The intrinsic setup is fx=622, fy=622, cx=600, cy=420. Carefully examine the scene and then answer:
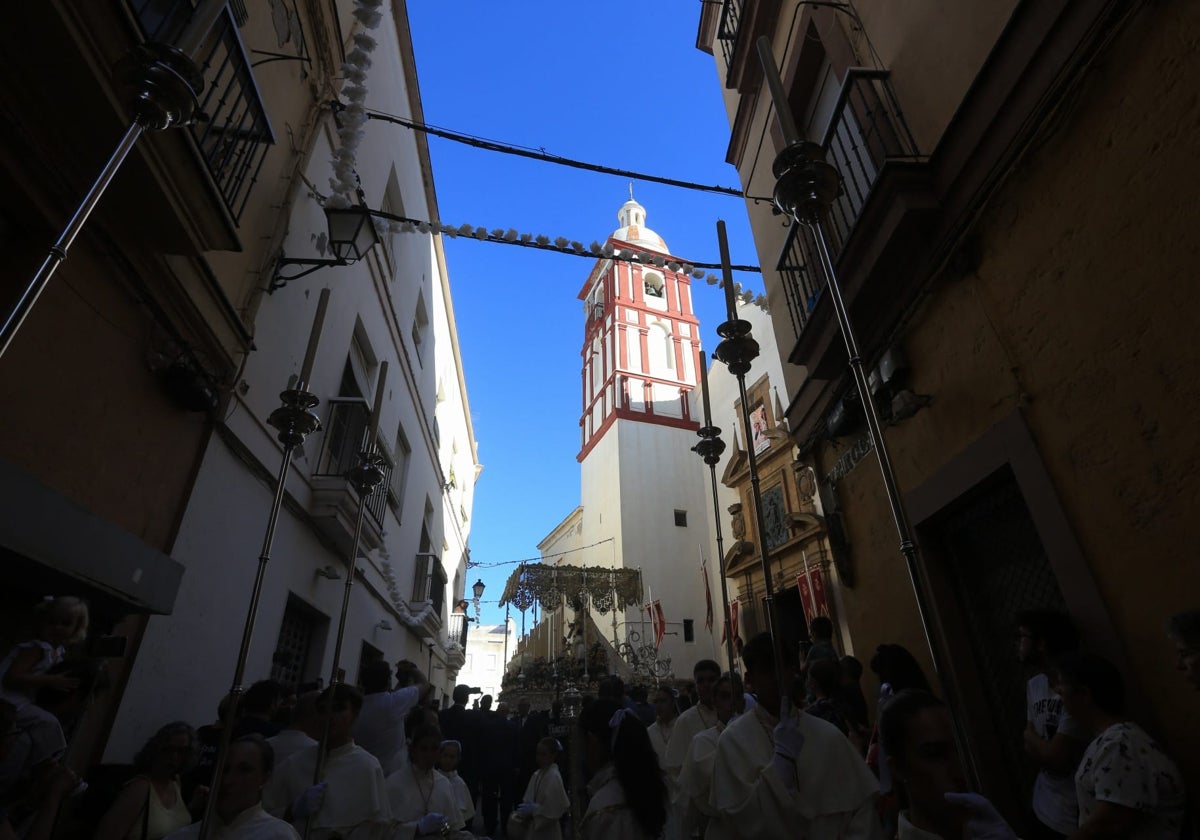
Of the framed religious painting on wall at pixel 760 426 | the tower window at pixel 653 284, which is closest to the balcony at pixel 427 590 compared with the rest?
the framed religious painting on wall at pixel 760 426

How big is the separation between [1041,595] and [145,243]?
203 inches

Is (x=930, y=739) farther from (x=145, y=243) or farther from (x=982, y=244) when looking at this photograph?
(x=145, y=243)

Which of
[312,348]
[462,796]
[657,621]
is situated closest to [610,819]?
[462,796]

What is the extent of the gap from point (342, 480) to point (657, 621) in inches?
493

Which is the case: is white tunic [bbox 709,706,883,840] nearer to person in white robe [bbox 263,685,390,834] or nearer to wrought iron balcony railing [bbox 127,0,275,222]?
person in white robe [bbox 263,685,390,834]

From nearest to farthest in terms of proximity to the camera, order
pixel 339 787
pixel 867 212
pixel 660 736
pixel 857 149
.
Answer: pixel 339 787
pixel 867 212
pixel 857 149
pixel 660 736

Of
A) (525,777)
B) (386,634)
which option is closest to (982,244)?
(525,777)

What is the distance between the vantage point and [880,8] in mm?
4590

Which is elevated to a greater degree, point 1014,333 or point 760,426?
point 760,426

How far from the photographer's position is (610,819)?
2.60 metres

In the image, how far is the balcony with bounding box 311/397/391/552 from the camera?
6.15 metres

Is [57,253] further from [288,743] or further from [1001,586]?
[1001,586]

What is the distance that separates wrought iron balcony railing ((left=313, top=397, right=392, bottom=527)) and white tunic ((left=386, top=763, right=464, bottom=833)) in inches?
143

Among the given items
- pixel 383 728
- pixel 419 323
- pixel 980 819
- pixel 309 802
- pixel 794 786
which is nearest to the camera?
pixel 980 819
